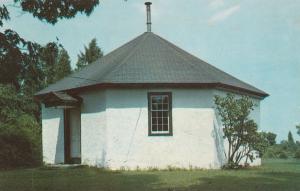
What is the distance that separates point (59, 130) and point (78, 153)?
2.20 m

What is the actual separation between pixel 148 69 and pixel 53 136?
7.27 metres

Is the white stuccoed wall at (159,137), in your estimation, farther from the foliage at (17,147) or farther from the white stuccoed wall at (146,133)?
the foliage at (17,147)

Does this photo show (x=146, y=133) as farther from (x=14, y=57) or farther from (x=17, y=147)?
(x=14, y=57)

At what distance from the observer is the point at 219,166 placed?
79.6 feet

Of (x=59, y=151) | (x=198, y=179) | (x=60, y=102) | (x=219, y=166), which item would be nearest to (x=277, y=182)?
(x=198, y=179)

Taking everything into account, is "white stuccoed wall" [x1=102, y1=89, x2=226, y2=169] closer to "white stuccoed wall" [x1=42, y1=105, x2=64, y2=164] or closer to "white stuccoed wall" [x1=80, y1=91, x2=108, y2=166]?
"white stuccoed wall" [x1=80, y1=91, x2=108, y2=166]

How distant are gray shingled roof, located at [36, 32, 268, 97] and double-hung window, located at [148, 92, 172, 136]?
720 millimetres

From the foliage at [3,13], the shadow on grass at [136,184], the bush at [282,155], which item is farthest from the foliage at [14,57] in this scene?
the bush at [282,155]

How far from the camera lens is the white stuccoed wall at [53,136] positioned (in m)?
27.6

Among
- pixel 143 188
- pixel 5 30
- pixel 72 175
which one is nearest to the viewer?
pixel 5 30

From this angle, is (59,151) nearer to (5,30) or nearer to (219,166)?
(219,166)

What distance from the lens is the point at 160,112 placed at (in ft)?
77.8

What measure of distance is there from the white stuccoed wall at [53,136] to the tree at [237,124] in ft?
28.3

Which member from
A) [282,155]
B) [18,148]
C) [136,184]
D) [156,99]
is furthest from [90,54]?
[136,184]
